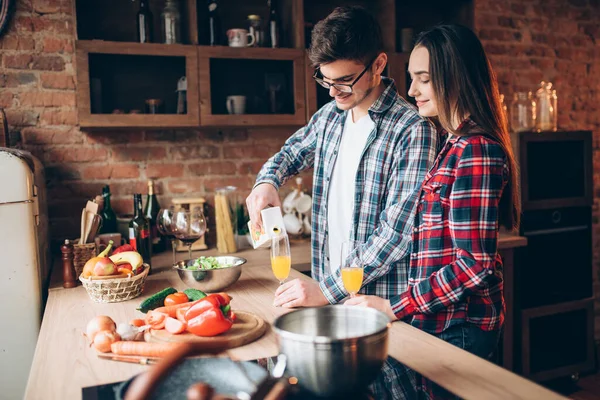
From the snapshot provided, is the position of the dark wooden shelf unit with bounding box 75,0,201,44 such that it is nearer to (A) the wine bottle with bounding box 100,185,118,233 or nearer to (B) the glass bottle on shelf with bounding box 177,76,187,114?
(B) the glass bottle on shelf with bounding box 177,76,187,114

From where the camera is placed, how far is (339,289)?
63.7 inches

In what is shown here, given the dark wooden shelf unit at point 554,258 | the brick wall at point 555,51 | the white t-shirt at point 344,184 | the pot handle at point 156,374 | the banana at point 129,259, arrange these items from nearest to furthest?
1. the pot handle at point 156,374
2. the banana at point 129,259
3. the white t-shirt at point 344,184
4. the dark wooden shelf unit at point 554,258
5. the brick wall at point 555,51

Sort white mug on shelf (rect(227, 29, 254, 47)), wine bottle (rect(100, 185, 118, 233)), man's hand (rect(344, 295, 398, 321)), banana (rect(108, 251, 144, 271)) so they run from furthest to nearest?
white mug on shelf (rect(227, 29, 254, 47)) → wine bottle (rect(100, 185, 118, 233)) → banana (rect(108, 251, 144, 271)) → man's hand (rect(344, 295, 398, 321))

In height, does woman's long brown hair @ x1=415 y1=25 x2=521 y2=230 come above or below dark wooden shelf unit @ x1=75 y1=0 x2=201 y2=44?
below

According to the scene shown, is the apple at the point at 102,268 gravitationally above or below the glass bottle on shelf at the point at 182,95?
below

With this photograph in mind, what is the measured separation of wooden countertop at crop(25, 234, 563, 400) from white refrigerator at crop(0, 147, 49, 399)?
24 cm

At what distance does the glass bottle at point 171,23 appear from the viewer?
9.16ft

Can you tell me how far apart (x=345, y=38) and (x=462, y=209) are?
771 millimetres

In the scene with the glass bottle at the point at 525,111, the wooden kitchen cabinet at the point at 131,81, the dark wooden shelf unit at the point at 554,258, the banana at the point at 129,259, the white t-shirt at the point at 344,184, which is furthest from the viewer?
the glass bottle at the point at 525,111

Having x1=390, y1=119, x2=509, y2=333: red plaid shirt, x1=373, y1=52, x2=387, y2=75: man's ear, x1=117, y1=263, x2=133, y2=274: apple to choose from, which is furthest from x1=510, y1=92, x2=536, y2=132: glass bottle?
x1=117, y1=263, x2=133, y2=274: apple

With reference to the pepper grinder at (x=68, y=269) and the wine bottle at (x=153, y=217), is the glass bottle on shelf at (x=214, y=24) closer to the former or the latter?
the wine bottle at (x=153, y=217)

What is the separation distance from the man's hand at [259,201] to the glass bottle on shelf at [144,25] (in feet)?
3.85

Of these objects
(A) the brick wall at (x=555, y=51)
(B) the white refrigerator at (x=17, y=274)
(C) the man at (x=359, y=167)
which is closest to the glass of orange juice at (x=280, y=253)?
(C) the man at (x=359, y=167)

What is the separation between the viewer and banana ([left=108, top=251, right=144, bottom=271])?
1.92 m
